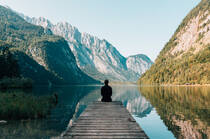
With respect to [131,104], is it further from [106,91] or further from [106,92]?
[106,91]

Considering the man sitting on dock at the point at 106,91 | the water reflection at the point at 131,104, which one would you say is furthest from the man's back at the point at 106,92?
the water reflection at the point at 131,104

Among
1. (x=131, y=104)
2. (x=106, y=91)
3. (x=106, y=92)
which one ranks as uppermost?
(x=106, y=91)

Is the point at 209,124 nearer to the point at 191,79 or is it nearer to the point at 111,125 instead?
the point at 111,125

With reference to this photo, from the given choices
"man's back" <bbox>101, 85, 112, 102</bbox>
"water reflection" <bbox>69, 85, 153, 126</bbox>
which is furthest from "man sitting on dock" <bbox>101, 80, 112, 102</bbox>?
"water reflection" <bbox>69, 85, 153, 126</bbox>

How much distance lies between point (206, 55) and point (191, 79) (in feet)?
111

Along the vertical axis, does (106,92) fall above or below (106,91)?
below

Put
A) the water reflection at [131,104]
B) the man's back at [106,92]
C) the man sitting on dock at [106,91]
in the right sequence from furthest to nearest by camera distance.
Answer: the water reflection at [131,104] < the man's back at [106,92] < the man sitting on dock at [106,91]

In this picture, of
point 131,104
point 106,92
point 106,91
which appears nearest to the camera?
point 106,91

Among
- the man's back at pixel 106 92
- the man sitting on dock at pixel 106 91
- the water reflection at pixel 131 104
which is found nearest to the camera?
the man sitting on dock at pixel 106 91

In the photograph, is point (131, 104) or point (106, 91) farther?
point (131, 104)

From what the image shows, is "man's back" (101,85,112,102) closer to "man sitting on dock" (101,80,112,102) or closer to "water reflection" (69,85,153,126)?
"man sitting on dock" (101,80,112,102)

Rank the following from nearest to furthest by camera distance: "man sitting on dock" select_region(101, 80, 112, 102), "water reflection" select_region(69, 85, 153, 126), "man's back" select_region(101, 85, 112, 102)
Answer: "man sitting on dock" select_region(101, 80, 112, 102)
"man's back" select_region(101, 85, 112, 102)
"water reflection" select_region(69, 85, 153, 126)

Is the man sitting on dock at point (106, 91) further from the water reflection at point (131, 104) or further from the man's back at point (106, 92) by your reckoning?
the water reflection at point (131, 104)

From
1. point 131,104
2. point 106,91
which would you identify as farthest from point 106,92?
point 131,104
